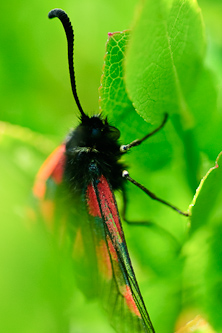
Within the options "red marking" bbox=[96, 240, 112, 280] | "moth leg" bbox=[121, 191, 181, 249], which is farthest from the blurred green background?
"red marking" bbox=[96, 240, 112, 280]

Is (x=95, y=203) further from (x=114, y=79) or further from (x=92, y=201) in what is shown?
(x=114, y=79)

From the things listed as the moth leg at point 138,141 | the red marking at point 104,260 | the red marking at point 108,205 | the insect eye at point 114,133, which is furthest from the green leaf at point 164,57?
the red marking at point 104,260

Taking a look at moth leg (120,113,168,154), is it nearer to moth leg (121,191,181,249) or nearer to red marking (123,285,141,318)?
moth leg (121,191,181,249)

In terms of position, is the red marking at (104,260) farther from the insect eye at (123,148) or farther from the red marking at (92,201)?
the insect eye at (123,148)

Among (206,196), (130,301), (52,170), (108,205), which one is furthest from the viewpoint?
(52,170)

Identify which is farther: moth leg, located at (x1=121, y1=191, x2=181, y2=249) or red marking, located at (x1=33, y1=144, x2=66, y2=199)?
red marking, located at (x1=33, y1=144, x2=66, y2=199)

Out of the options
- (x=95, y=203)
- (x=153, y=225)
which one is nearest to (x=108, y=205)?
(x=95, y=203)

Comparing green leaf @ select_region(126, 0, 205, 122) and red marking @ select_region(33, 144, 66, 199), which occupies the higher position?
green leaf @ select_region(126, 0, 205, 122)

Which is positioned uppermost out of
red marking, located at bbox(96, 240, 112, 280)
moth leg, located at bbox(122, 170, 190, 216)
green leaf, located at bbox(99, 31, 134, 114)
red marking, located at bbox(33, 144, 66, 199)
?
green leaf, located at bbox(99, 31, 134, 114)
